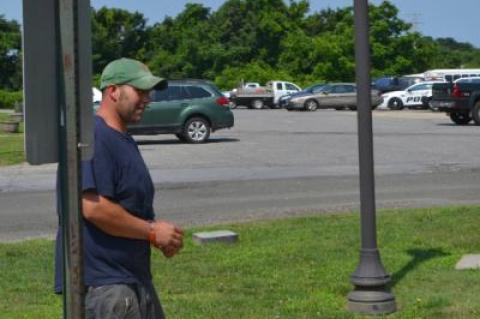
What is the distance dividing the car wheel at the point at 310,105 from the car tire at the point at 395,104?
4496 mm

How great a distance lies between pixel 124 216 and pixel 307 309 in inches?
139

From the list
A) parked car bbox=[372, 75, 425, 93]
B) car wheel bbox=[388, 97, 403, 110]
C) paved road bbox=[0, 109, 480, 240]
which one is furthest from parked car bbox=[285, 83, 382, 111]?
paved road bbox=[0, 109, 480, 240]

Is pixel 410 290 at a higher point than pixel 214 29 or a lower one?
lower

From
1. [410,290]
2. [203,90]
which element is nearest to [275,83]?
[203,90]

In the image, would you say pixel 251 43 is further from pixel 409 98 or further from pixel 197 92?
pixel 197 92

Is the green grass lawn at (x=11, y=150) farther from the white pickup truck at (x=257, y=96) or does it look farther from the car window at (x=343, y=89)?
the white pickup truck at (x=257, y=96)

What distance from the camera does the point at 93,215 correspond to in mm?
4090

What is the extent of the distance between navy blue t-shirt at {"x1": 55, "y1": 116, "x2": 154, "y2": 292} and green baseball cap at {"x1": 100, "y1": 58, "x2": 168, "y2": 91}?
6.7 inches

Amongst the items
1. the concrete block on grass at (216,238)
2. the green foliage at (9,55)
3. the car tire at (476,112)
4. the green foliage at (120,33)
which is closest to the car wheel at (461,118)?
the car tire at (476,112)

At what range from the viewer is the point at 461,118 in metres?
34.8

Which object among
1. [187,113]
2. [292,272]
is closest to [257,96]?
[187,113]

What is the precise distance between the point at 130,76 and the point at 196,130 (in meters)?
23.2

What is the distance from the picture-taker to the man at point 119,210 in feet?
13.5

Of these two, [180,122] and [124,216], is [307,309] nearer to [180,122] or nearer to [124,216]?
[124,216]
